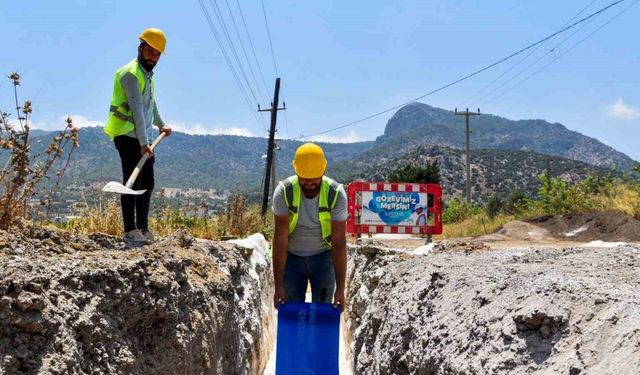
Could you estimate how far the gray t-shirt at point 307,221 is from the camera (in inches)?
178

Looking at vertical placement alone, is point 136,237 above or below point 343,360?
above

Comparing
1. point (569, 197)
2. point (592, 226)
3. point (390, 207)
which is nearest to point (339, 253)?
point (390, 207)

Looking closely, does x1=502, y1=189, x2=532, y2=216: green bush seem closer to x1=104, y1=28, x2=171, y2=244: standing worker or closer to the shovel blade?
x1=104, y1=28, x2=171, y2=244: standing worker

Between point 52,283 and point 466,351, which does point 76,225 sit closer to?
point 52,283

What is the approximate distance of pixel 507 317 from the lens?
331 centimetres

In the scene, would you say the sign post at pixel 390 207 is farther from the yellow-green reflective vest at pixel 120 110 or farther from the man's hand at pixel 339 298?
the man's hand at pixel 339 298

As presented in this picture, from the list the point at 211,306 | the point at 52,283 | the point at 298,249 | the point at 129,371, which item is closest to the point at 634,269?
the point at 298,249

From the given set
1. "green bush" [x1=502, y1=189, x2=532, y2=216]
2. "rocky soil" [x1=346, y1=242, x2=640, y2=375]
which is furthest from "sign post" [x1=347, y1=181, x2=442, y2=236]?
"green bush" [x1=502, y1=189, x2=532, y2=216]

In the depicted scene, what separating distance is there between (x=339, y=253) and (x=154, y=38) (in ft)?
8.13

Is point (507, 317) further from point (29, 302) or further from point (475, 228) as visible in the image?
point (475, 228)

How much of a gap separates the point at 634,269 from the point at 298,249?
8.05 feet

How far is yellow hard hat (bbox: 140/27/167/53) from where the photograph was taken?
5.34m

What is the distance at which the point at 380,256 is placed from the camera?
7672 mm

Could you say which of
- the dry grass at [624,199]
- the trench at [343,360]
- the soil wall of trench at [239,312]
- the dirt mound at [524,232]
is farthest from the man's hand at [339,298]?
the dry grass at [624,199]
